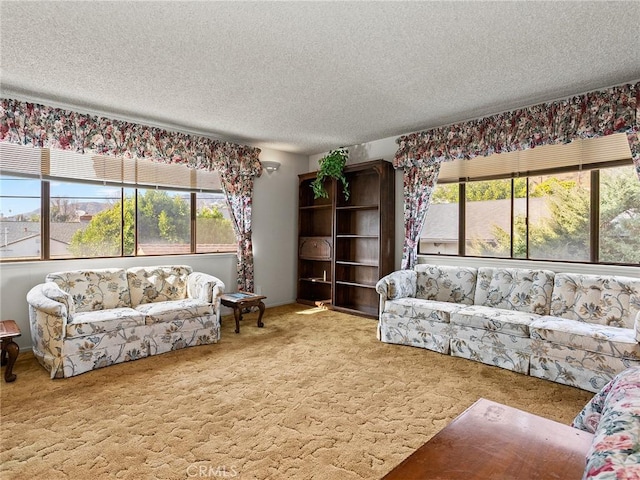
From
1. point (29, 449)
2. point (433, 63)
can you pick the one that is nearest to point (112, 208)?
point (29, 449)

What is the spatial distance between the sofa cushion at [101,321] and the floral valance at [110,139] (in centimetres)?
181

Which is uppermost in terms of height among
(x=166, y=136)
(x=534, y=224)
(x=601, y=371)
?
(x=166, y=136)

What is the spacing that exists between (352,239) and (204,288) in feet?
8.27

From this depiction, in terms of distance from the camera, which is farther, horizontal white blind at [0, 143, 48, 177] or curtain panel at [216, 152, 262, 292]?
curtain panel at [216, 152, 262, 292]

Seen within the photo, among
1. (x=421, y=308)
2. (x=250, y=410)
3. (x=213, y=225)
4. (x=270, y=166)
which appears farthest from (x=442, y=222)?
(x=250, y=410)

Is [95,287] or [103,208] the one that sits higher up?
[103,208]

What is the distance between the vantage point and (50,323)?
3.02m

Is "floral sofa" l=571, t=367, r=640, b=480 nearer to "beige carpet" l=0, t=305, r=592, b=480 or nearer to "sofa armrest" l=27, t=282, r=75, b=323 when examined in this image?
"beige carpet" l=0, t=305, r=592, b=480

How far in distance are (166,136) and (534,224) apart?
14.7 feet

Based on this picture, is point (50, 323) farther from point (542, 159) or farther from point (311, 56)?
point (542, 159)

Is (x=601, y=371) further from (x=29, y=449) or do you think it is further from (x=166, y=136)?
(x=166, y=136)

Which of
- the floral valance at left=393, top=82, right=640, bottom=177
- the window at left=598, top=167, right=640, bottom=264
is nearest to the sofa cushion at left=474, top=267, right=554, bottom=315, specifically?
the window at left=598, top=167, right=640, bottom=264

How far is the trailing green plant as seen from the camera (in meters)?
5.32

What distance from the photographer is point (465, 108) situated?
3.88m
